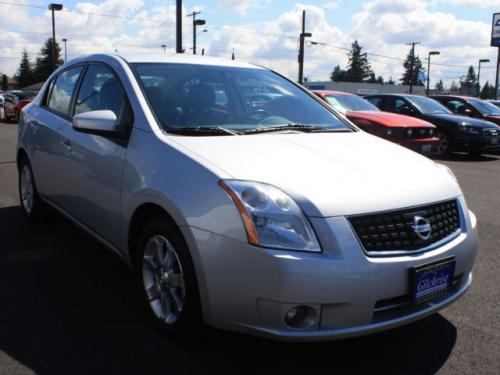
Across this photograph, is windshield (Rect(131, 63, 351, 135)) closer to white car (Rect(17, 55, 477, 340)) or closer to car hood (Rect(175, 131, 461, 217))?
white car (Rect(17, 55, 477, 340))

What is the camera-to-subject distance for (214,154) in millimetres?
2850

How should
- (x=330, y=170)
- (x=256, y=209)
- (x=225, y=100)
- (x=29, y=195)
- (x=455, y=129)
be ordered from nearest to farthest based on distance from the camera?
1. (x=256, y=209)
2. (x=330, y=170)
3. (x=225, y=100)
4. (x=29, y=195)
5. (x=455, y=129)

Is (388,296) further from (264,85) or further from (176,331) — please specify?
(264,85)

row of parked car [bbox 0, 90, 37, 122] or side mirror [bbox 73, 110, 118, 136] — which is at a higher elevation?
side mirror [bbox 73, 110, 118, 136]

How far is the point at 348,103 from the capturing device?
12055mm

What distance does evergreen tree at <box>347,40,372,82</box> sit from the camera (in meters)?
120

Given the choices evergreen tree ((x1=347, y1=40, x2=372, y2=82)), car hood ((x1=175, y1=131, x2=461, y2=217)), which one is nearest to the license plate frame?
car hood ((x1=175, y1=131, x2=461, y2=217))

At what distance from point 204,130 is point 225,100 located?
56cm

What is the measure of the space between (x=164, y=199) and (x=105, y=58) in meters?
1.69

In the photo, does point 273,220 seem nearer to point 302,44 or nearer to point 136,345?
point 136,345

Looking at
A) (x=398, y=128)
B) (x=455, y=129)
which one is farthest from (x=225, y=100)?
(x=455, y=129)

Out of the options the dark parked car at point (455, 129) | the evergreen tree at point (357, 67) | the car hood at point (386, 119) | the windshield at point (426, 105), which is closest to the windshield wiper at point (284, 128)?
the car hood at point (386, 119)

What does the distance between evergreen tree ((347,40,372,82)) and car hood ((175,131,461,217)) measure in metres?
121

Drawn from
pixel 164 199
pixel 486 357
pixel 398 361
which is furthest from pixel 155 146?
pixel 486 357
